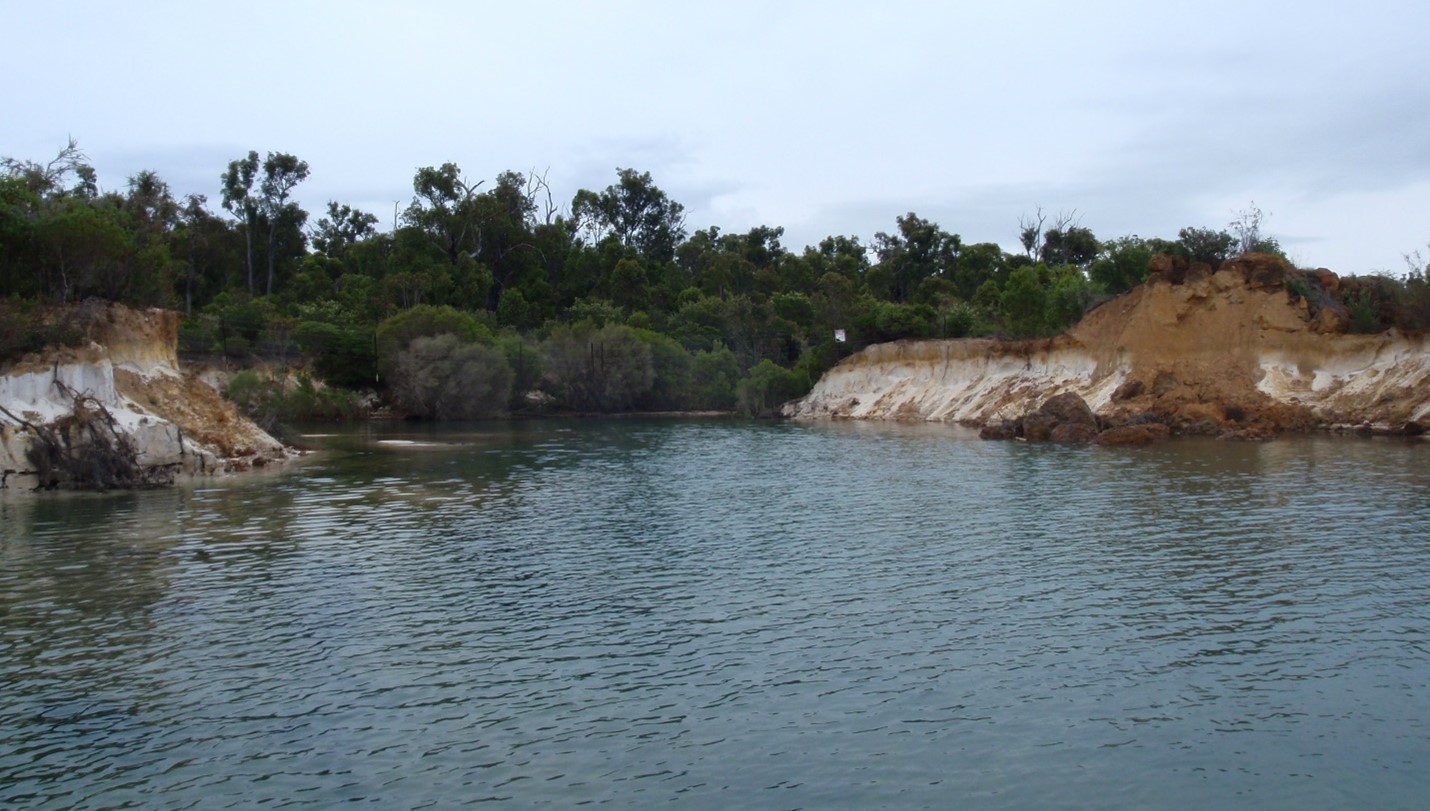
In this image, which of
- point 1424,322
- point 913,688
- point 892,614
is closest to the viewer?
point 913,688

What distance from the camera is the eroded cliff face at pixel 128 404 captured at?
1266 inches

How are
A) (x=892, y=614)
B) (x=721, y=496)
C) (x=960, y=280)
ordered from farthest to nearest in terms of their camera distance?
1. (x=960, y=280)
2. (x=721, y=496)
3. (x=892, y=614)

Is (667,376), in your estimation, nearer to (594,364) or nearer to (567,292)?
(594,364)

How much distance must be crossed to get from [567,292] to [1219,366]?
70.6m

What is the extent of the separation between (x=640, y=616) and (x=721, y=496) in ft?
50.2

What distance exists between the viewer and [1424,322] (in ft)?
165

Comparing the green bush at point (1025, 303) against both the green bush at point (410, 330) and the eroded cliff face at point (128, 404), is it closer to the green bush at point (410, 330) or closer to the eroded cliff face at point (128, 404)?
the green bush at point (410, 330)

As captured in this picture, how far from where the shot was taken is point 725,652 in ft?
49.9

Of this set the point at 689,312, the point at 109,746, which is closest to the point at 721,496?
the point at 109,746

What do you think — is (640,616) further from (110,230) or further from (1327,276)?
(1327,276)

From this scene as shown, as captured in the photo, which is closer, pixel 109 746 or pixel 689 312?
pixel 109 746

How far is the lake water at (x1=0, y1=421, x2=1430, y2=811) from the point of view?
11.0 meters

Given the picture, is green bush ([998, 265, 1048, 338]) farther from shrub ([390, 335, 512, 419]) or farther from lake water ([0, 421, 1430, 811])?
lake water ([0, 421, 1430, 811])

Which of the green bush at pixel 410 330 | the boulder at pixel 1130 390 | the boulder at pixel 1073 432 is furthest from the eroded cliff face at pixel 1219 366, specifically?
the green bush at pixel 410 330
